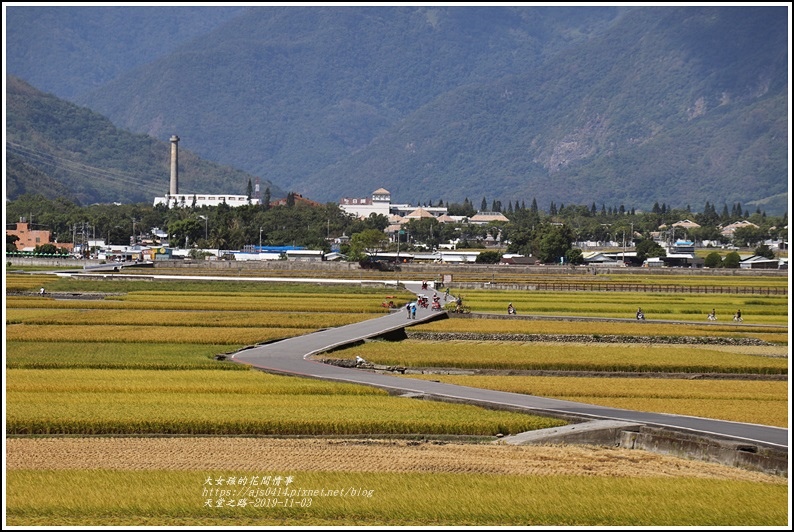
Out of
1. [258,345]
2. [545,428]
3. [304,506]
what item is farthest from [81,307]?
[304,506]

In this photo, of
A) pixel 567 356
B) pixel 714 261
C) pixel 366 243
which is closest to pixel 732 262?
pixel 714 261

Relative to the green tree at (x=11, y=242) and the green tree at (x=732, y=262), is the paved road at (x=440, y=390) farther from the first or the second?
the green tree at (x=11, y=242)

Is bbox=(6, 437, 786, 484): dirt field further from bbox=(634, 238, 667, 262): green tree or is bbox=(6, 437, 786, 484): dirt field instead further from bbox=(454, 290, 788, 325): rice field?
bbox=(634, 238, 667, 262): green tree

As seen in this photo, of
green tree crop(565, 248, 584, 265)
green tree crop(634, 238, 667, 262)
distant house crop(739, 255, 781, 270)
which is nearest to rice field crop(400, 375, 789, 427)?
distant house crop(739, 255, 781, 270)

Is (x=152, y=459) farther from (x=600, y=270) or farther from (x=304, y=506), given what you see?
(x=600, y=270)

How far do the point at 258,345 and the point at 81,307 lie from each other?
1048 inches

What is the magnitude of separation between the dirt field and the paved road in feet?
6.63

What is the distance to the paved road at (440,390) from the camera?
1174 inches

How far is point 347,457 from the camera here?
2780 centimetres

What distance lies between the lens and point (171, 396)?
1378 inches

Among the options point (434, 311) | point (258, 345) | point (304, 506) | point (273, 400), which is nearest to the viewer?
point (304, 506)

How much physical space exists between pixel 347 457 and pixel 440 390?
31.0 ft

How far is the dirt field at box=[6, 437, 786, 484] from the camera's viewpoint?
26.5 meters

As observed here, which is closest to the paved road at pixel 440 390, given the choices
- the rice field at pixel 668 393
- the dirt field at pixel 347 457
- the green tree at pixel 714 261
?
the rice field at pixel 668 393
